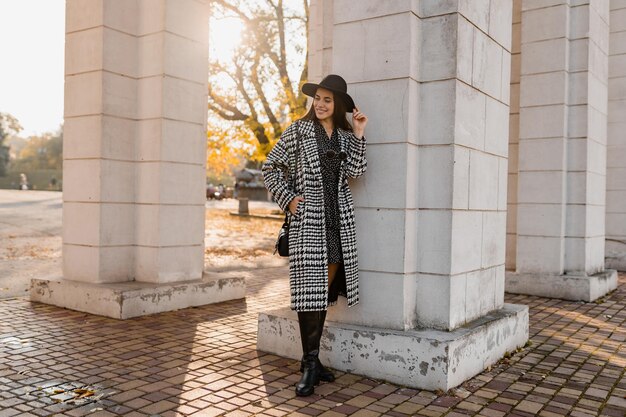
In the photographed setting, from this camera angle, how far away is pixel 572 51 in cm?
855

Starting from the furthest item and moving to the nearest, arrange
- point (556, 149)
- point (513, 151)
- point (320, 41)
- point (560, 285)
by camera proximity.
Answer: point (513, 151)
point (556, 149)
point (560, 285)
point (320, 41)

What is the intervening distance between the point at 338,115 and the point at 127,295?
131 inches

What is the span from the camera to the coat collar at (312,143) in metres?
4.22

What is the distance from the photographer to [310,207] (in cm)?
416

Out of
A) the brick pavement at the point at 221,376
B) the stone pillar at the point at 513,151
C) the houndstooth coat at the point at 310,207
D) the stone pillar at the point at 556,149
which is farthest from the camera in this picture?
the stone pillar at the point at 513,151

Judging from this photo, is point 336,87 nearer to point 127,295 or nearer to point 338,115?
point 338,115

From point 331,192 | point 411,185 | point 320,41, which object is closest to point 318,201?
point 331,192

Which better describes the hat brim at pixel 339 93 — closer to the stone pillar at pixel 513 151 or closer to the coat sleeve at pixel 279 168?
the coat sleeve at pixel 279 168

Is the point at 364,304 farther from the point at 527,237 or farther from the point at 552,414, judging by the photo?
the point at 527,237

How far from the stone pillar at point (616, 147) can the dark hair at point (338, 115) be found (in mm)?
9664

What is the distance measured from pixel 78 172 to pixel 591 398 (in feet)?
19.5

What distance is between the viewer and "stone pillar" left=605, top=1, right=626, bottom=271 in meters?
11.9

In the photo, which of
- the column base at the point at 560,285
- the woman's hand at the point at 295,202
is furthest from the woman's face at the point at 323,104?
the column base at the point at 560,285

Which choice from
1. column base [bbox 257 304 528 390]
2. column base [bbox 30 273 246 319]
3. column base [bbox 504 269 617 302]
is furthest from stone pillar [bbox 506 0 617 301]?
column base [bbox 30 273 246 319]
